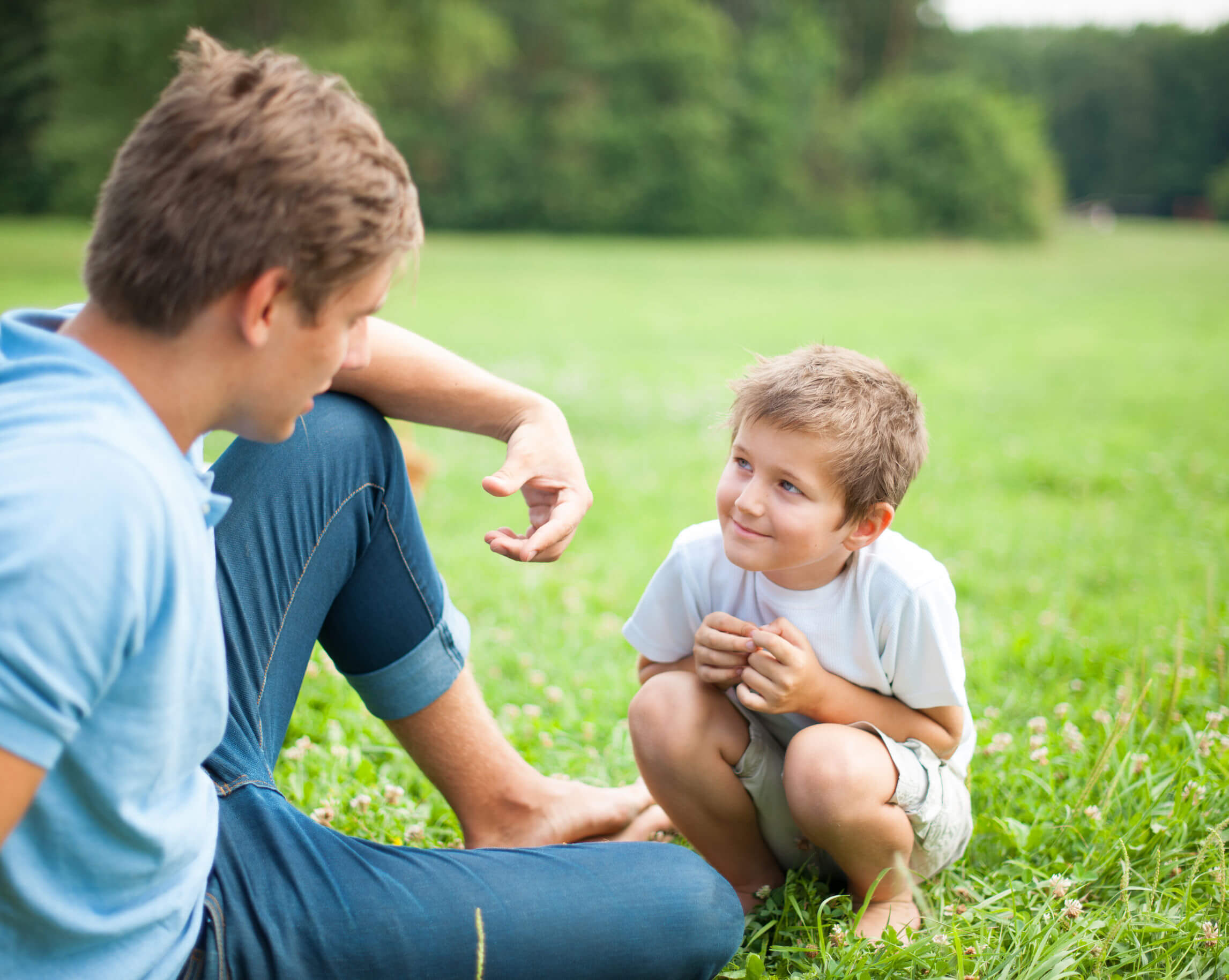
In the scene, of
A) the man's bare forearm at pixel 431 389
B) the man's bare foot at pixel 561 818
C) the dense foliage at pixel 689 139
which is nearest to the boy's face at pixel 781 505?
the man's bare forearm at pixel 431 389

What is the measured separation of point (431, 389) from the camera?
1863mm

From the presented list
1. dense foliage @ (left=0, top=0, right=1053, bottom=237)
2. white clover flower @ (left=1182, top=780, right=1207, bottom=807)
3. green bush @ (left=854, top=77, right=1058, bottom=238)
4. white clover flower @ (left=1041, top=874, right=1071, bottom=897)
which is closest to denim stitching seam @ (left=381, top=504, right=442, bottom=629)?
white clover flower @ (left=1041, top=874, right=1071, bottom=897)

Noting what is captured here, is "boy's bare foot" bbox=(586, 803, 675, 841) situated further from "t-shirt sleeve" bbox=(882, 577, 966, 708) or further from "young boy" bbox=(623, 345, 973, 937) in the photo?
"t-shirt sleeve" bbox=(882, 577, 966, 708)

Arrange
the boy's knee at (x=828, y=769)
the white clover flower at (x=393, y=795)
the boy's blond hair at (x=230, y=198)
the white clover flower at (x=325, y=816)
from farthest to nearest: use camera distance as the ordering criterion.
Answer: the white clover flower at (x=393, y=795) → the white clover flower at (x=325, y=816) → the boy's knee at (x=828, y=769) → the boy's blond hair at (x=230, y=198)

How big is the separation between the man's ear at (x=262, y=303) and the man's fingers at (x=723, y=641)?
36.1 inches

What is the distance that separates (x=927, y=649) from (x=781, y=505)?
33cm

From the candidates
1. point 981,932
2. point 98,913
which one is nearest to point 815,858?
point 981,932

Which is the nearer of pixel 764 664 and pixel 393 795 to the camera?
pixel 764 664

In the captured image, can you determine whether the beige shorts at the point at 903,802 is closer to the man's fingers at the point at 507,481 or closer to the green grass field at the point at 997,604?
the green grass field at the point at 997,604

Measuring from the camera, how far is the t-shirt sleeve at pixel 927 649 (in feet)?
5.81

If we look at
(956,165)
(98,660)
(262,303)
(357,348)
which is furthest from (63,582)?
(956,165)

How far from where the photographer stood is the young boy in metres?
1.75

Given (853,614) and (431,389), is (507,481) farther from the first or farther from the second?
(853,614)

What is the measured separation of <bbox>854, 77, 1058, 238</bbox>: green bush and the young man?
3152 centimetres
